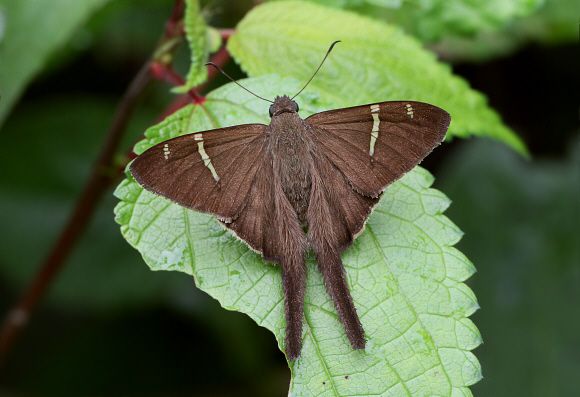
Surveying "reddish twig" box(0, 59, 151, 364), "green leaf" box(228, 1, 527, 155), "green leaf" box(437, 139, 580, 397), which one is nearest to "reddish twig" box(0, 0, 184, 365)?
"reddish twig" box(0, 59, 151, 364)

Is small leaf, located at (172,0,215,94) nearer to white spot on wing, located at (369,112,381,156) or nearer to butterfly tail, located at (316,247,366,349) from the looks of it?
white spot on wing, located at (369,112,381,156)

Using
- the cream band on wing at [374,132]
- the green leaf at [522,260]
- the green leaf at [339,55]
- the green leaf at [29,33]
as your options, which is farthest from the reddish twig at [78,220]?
the green leaf at [522,260]

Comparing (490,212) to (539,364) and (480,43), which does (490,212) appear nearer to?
(539,364)

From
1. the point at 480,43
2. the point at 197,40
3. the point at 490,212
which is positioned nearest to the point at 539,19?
the point at 480,43

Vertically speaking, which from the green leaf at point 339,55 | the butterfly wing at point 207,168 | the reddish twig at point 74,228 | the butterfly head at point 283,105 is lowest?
the reddish twig at point 74,228

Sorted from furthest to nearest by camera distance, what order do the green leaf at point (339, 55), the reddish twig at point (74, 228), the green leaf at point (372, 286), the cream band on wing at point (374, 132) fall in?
1. the reddish twig at point (74, 228)
2. the green leaf at point (339, 55)
3. the cream band on wing at point (374, 132)
4. the green leaf at point (372, 286)

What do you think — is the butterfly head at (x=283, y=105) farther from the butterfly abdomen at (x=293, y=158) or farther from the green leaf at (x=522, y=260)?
the green leaf at (x=522, y=260)

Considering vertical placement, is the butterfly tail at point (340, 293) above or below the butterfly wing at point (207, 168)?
below
